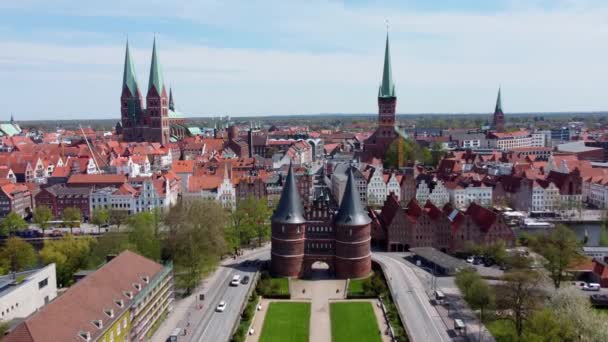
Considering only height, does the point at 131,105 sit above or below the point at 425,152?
above

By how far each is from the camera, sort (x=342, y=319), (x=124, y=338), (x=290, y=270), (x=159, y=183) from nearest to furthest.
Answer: (x=124, y=338)
(x=342, y=319)
(x=290, y=270)
(x=159, y=183)

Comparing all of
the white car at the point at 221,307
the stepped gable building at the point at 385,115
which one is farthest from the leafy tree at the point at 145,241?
the stepped gable building at the point at 385,115

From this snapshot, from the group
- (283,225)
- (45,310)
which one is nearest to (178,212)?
(283,225)

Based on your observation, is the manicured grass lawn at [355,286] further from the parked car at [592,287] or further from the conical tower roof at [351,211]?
the parked car at [592,287]

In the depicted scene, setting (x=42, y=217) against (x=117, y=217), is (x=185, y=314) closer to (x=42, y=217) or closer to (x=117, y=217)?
(x=117, y=217)

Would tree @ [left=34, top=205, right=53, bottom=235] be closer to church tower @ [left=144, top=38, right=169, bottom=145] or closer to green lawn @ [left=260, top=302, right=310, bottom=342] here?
green lawn @ [left=260, top=302, right=310, bottom=342]

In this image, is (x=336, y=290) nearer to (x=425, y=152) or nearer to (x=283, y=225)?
(x=283, y=225)

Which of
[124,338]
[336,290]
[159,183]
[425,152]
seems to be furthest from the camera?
[425,152]
